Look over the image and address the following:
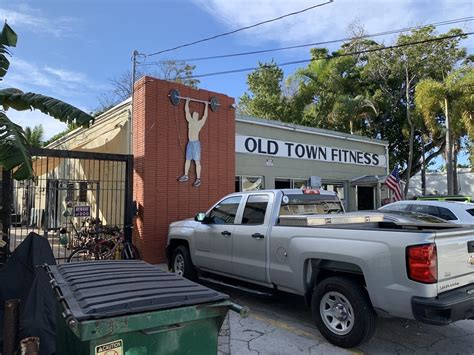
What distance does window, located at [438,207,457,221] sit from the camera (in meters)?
11.4

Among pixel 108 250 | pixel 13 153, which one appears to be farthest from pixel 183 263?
pixel 13 153

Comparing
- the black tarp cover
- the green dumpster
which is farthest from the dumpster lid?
the black tarp cover

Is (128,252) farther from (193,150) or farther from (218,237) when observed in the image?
(218,237)

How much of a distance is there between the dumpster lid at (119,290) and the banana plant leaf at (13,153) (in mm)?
2867

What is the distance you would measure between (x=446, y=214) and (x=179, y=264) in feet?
25.4

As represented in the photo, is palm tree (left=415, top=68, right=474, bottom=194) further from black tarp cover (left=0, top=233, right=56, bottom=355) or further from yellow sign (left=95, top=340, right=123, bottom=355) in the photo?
yellow sign (left=95, top=340, right=123, bottom=355)

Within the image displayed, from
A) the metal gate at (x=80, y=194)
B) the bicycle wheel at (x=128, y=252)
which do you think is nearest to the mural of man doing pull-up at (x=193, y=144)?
the metal gate at (x=80, y=194)

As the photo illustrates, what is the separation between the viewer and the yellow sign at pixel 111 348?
259 centimetres

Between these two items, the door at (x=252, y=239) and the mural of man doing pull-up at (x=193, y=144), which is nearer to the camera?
the door at (x=252, y=239)

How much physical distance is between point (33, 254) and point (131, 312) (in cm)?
316

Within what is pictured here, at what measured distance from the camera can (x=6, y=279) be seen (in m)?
5.22

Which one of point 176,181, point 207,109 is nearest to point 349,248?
Answer: point 176,181

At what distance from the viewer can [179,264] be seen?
8547mm

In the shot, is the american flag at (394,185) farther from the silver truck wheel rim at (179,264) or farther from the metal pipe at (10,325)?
the metal pipe at (10,325)
